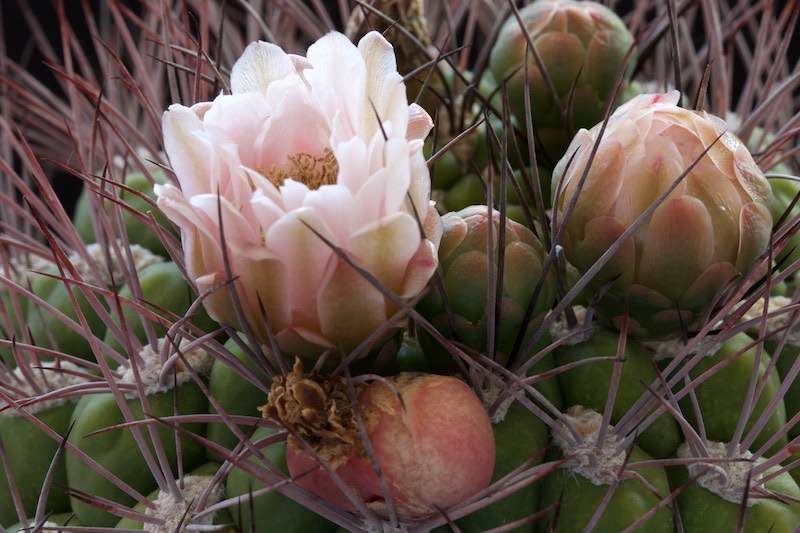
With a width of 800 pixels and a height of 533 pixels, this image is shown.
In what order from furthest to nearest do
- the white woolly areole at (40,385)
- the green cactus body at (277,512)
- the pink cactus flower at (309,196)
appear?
the white woolly areole at (40,385)
the green cactus body at (277,512)
the pink cactus flower at (309,196)

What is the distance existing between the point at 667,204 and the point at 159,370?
1.01 feet

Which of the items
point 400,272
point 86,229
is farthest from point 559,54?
point 86,229

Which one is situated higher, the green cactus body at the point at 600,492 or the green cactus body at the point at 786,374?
the green cactus body at the point at 600,492

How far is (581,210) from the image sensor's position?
1.62ft

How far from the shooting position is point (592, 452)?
48 centimetres

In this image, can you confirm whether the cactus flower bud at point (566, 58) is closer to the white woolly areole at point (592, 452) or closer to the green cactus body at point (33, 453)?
the white woolly areole at point (592, 452)

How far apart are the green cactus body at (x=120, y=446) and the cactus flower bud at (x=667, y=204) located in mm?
250

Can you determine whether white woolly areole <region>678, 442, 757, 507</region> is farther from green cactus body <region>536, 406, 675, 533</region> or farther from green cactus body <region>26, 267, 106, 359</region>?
green cactus body <region>26, 267, 106, 359</region>

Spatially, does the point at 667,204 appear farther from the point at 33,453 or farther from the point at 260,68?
the point at 33,453

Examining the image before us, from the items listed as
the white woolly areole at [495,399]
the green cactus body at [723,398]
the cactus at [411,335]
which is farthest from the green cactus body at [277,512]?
the green cactus body at [723,398]

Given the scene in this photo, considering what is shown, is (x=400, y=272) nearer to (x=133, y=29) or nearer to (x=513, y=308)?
(x=513, y=308)

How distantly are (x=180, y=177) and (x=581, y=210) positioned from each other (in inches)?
8.2

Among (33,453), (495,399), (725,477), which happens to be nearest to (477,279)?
(495,399)

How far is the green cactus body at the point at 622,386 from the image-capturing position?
1.70 feet
